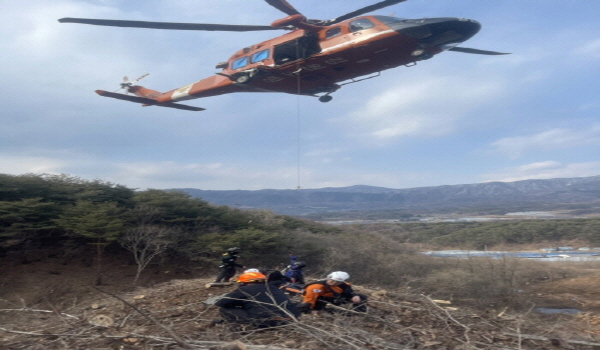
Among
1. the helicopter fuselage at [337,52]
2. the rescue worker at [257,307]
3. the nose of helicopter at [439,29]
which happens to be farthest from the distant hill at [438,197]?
the rescue worker at [257,307]

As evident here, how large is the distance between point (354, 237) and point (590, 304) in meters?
9.97

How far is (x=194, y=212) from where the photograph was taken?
2078 cm

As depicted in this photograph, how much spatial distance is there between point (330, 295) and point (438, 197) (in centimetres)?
7068

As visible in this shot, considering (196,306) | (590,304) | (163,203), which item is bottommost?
(590,304)

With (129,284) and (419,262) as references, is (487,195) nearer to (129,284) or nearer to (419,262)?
(419,262)

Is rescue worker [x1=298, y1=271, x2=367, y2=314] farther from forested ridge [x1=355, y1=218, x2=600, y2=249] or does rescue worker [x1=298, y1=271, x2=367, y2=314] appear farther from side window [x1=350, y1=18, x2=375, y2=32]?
forested ridge [x1=355, y1=218, x2=600, y2=249]

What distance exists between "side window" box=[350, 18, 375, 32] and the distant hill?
3331cm

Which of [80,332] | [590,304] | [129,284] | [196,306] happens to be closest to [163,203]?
[129,284]

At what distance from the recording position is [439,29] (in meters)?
11.1

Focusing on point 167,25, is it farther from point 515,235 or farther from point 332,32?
point 515,235

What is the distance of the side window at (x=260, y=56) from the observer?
13086mm

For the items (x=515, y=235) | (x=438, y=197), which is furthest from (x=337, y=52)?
(x=438, y=197)

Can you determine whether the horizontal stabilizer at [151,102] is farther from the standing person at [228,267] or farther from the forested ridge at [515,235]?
the forested ridge at [515,235]

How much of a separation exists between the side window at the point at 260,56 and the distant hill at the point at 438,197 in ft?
104
